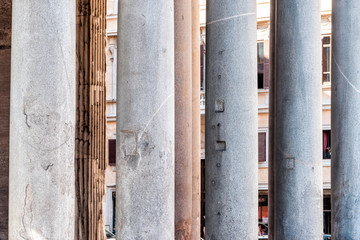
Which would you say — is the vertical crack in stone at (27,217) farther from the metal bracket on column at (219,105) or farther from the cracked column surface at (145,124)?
the metal bracket on column at (219,105)

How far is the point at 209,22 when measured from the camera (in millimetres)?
20891

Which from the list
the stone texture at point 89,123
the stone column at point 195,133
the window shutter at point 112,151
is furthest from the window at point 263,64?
the stone texture at point 89,123

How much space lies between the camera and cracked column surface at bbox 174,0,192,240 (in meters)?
23.2

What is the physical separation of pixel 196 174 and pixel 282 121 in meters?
6.12

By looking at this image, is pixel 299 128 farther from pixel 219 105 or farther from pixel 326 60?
pixel 326 60

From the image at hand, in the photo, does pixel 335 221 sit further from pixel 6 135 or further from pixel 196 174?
pixel 6 135

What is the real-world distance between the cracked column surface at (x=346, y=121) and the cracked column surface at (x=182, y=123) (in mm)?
4554

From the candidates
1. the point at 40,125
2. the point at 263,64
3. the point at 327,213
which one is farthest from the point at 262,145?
the point at 40,125

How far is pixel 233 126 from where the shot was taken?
19906 millimetres

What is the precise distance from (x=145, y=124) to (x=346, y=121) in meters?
8.07

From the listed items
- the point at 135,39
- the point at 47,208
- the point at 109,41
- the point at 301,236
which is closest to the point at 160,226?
the point at 47,208

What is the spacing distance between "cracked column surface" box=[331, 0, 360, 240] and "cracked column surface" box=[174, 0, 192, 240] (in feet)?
14.9

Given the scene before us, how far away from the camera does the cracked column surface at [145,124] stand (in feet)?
53.9

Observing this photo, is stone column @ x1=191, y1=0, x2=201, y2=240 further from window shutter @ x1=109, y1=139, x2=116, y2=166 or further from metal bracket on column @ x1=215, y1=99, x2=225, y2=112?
window shutter @ x1=109, y1=139, x2=116, y2=166
